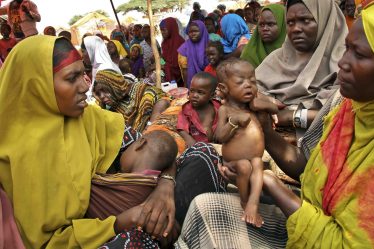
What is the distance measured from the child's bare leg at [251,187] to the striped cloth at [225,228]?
0.25 ft

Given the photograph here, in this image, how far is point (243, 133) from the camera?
222 cm

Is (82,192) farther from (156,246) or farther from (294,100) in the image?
(294,100)

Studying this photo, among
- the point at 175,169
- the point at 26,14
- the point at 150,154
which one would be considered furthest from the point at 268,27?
the point at 26,14

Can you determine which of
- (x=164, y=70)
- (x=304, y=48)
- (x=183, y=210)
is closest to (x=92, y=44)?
(x=164, y=70)

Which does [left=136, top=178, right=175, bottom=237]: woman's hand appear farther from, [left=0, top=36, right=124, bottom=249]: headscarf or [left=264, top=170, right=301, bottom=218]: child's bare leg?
[left=264, top=170, right=301, bottom=218]: child's bare leg

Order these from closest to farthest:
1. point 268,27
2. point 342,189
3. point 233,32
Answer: point 342,189
point 268,27
point 233,32

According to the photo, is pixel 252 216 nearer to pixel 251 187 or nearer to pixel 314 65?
pixel 251 187

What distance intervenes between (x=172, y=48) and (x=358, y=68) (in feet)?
26.0

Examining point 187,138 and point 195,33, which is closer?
point 187,138

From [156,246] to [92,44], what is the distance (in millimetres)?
5470

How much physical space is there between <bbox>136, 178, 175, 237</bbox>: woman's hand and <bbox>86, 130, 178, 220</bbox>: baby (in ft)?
0.26

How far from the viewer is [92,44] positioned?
6809 mm

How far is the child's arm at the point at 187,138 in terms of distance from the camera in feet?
12.9

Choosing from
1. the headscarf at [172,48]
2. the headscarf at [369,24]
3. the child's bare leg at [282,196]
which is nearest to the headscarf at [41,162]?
the child's bare leg at [282,196]
